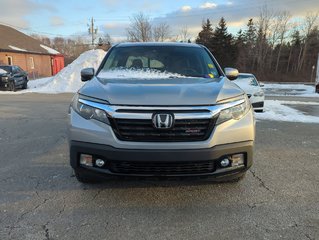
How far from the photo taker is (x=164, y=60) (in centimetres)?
505

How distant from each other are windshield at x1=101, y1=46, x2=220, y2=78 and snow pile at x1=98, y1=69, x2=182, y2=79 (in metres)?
0.06

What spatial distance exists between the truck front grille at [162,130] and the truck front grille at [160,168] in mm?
233

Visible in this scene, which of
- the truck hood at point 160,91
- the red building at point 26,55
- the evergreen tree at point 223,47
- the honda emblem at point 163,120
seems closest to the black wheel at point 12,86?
the red building at point 26,55

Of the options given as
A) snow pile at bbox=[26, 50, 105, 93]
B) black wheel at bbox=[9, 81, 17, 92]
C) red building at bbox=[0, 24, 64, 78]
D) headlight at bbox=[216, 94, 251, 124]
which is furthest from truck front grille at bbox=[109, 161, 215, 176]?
red building at bbox=[0, 24, 64, 78]

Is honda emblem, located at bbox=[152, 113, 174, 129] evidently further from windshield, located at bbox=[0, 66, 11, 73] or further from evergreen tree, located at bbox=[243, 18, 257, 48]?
evergreen tree, located at bbox=[243, 18, 257, 48]

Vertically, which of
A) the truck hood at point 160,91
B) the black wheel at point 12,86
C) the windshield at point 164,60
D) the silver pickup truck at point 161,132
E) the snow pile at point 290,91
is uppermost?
the windshield at point 164,60

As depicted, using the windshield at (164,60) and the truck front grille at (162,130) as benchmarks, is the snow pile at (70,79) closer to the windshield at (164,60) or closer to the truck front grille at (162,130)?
the windshield at (164,60)

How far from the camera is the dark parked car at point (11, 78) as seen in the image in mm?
21438

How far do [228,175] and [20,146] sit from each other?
421cm

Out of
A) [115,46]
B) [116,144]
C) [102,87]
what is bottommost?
[116,144]

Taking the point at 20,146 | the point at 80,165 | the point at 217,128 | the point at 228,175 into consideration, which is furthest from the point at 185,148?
the point at 20,146

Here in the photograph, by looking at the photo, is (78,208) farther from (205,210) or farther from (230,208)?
(230,208)

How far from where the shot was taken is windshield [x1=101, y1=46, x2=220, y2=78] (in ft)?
15.8

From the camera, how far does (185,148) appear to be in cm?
328
